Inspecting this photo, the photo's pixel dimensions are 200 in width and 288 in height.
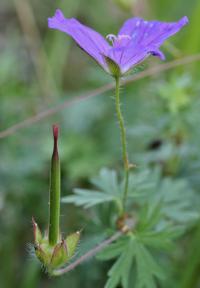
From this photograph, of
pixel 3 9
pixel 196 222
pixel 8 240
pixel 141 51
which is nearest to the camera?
pixel 141 51

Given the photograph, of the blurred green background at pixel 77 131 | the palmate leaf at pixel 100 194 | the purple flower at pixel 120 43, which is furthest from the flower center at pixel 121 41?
the palmate leaf at pixel 100 194

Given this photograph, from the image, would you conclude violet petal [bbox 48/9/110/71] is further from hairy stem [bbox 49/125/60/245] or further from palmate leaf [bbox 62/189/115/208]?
palmate leaf [bbox 62/189/115/208]

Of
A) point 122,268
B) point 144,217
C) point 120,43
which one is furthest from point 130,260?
point 120,43

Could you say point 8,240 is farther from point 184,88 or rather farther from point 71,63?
point 71,63

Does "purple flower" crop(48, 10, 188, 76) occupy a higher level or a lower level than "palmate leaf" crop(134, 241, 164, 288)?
higher

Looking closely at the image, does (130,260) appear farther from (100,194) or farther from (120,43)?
(120,43)

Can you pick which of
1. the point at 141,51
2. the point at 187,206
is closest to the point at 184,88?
the point at 187,206

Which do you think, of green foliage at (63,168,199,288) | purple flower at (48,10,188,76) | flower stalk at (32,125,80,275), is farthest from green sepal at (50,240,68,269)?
purple flower at (48,10,188,76)
